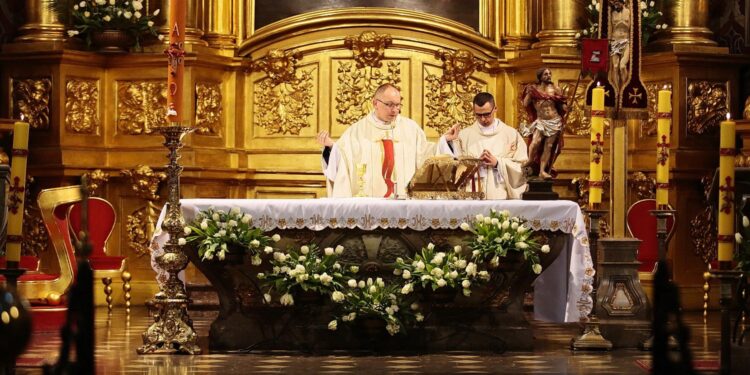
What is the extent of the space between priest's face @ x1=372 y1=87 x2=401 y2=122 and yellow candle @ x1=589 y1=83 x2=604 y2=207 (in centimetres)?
189

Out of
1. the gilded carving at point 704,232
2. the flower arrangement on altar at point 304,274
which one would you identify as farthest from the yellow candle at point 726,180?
the gilded carving at point 704,232

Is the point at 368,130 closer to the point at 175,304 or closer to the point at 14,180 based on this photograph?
the point at 175,304

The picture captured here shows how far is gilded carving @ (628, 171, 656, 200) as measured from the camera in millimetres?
11768

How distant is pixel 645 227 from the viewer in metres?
11.0

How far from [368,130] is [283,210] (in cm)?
195

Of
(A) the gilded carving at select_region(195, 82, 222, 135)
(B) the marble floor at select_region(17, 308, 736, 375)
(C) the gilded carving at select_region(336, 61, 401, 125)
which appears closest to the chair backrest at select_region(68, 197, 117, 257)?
(A) the gilded carving at select_region(195, 82, 222, 135)

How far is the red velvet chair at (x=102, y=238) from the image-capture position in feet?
35.0

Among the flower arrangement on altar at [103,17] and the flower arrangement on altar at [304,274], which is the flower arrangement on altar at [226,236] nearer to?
the flower arrangement on altar at [304,274]

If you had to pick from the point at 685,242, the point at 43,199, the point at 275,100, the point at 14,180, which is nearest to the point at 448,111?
the point at 275,100

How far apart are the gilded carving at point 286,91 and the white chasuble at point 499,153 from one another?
2.35 meters

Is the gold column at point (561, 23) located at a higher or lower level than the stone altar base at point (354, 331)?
higher

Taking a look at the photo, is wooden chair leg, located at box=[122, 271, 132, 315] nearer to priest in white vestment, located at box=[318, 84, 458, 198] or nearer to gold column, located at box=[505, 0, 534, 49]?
priest in white vestment, located at box=[318, 84, 458, 198]

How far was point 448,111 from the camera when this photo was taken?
1258cm

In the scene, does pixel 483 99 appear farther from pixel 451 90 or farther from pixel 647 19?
pixel 647 19
